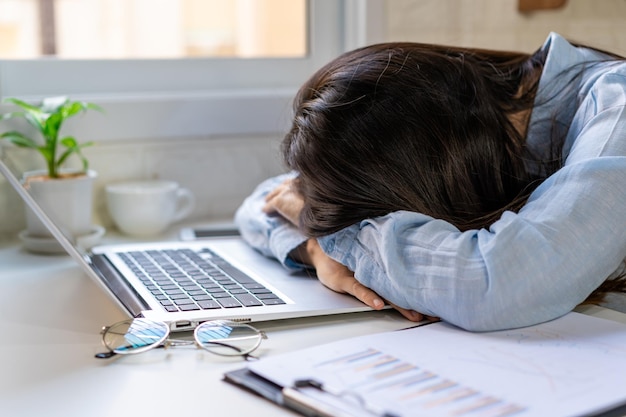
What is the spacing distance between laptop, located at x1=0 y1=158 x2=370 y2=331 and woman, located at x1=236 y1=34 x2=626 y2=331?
1.4 inches

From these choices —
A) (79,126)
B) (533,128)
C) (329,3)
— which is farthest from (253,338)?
(329,3)

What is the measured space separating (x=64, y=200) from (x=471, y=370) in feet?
2.48

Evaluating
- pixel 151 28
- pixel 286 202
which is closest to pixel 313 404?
pixel 286 202

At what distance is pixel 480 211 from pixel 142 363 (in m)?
0.41

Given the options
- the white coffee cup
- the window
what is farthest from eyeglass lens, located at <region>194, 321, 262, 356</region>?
the window

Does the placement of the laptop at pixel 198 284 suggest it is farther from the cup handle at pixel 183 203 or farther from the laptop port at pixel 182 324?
the cup handle at pixel 183 203

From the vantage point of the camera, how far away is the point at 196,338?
29.9 inches

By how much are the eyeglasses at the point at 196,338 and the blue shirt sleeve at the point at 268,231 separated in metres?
0.21

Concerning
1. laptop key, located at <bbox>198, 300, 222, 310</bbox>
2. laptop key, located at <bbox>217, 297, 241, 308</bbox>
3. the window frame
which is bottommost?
laptop key, located at <bbox>217, 297, 241, 308</bbox>

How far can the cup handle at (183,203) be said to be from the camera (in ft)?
4.45

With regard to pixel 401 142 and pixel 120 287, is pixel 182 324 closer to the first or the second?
pixel 120 287

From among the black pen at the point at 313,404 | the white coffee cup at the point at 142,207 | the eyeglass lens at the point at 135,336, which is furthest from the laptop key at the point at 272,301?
the white coffee cup at the point at 142,207

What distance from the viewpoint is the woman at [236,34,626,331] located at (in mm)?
767

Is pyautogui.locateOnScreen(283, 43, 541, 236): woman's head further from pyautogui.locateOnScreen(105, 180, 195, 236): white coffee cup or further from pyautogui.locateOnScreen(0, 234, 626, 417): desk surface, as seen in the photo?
pyautogui.locateOnScreen(105, 180, 195, 236): white coffee cup
